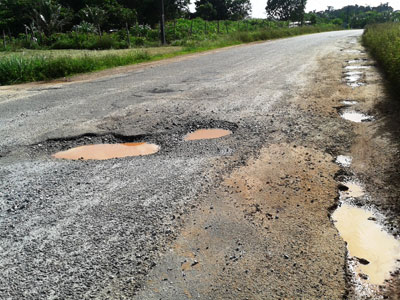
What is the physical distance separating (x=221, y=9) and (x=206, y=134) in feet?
193

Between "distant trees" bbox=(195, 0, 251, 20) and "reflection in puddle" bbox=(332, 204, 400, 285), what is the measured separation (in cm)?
5700

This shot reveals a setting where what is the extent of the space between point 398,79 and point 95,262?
734cm

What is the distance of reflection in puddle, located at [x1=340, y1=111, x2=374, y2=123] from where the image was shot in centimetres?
538

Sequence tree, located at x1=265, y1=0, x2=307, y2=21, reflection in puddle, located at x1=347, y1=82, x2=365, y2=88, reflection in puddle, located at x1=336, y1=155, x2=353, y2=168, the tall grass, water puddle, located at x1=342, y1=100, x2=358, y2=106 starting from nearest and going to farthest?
1. reflection in puddle, located at x1=336, y1=155, x2=353, y2=168
2. water puddle, located at x1=342, y1=100, x2=358, y2=106
3. reflection in puddle, located at x1=347, y1=82, x2=365, y2=88
4. the tall grass
5. tree, located at x1=265, y1=0, x2=307, y2=21

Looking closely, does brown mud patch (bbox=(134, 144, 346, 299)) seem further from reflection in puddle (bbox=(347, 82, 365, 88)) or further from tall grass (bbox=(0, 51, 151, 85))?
tall grass (bbox=(0, 51, 151, 85))

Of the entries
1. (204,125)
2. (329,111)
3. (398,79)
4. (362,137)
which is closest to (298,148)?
(362,137)

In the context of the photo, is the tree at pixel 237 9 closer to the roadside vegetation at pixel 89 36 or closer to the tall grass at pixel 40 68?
the roadside vegetation at pixel 89 36

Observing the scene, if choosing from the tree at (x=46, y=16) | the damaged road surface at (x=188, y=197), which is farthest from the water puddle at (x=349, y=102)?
the tree at (x=46, y=16)

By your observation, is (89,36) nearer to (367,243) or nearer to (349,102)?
(349,102)

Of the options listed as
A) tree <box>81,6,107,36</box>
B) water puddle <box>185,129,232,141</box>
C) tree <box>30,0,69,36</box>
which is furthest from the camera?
tree <box>81,6,107,36</box>

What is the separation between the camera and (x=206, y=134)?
193 inches

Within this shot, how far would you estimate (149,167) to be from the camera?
3873 mm

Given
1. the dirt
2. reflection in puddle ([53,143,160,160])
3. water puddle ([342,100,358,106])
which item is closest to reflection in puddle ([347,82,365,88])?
water puddle ([342,100,358,106])

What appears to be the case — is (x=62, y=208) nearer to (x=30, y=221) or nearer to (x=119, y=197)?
(x=30, y=221)
